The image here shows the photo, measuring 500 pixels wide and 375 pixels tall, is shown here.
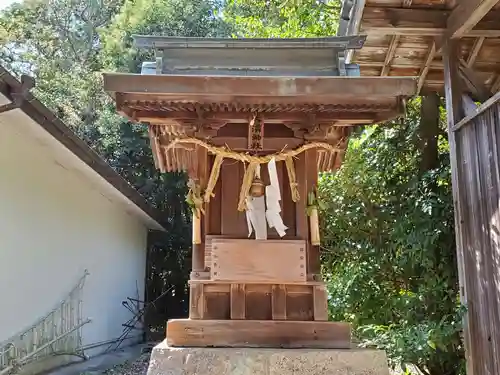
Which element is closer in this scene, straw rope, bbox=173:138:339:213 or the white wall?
straw rope, bbox=173:138:339:213

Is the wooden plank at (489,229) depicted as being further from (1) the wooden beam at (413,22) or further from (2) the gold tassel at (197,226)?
(2) the gold tassel at (197,226)

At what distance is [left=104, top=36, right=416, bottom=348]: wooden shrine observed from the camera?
3.56 meters

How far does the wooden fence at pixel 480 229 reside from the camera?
171 inches

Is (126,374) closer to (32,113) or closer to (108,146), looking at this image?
(32,113)

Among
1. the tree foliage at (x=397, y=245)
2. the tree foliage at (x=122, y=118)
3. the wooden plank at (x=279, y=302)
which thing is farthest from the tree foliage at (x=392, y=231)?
the tree foliage at (x=122, y=118)

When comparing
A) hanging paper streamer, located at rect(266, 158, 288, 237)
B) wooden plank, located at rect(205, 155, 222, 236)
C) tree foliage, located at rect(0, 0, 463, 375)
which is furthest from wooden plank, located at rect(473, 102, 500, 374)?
wooden plank, located at rect(205, 155, 222, 236)

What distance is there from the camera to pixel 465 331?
4773 mm

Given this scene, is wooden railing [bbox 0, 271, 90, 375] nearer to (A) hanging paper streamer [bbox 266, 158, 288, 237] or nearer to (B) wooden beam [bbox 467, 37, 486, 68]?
(A) hanging paper streamer [bbox 266, 158, 288, 237]

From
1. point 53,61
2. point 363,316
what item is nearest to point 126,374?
point 363,316

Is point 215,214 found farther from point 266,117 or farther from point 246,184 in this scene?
point 266,117

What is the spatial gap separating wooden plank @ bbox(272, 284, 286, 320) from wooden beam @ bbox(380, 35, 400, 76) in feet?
12.2

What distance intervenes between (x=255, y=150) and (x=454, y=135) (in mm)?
2401

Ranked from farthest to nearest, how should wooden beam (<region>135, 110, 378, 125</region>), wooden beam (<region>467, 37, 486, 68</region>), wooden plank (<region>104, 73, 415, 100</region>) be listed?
wooden beam (<region>467, 37, 486, 68</region>) → wooden beam (<region>135, 110, 378, 125</region>) → wooden plank (<region>104, 73, 415, 100</region>)

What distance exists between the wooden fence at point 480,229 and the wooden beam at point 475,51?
1.36 meters
